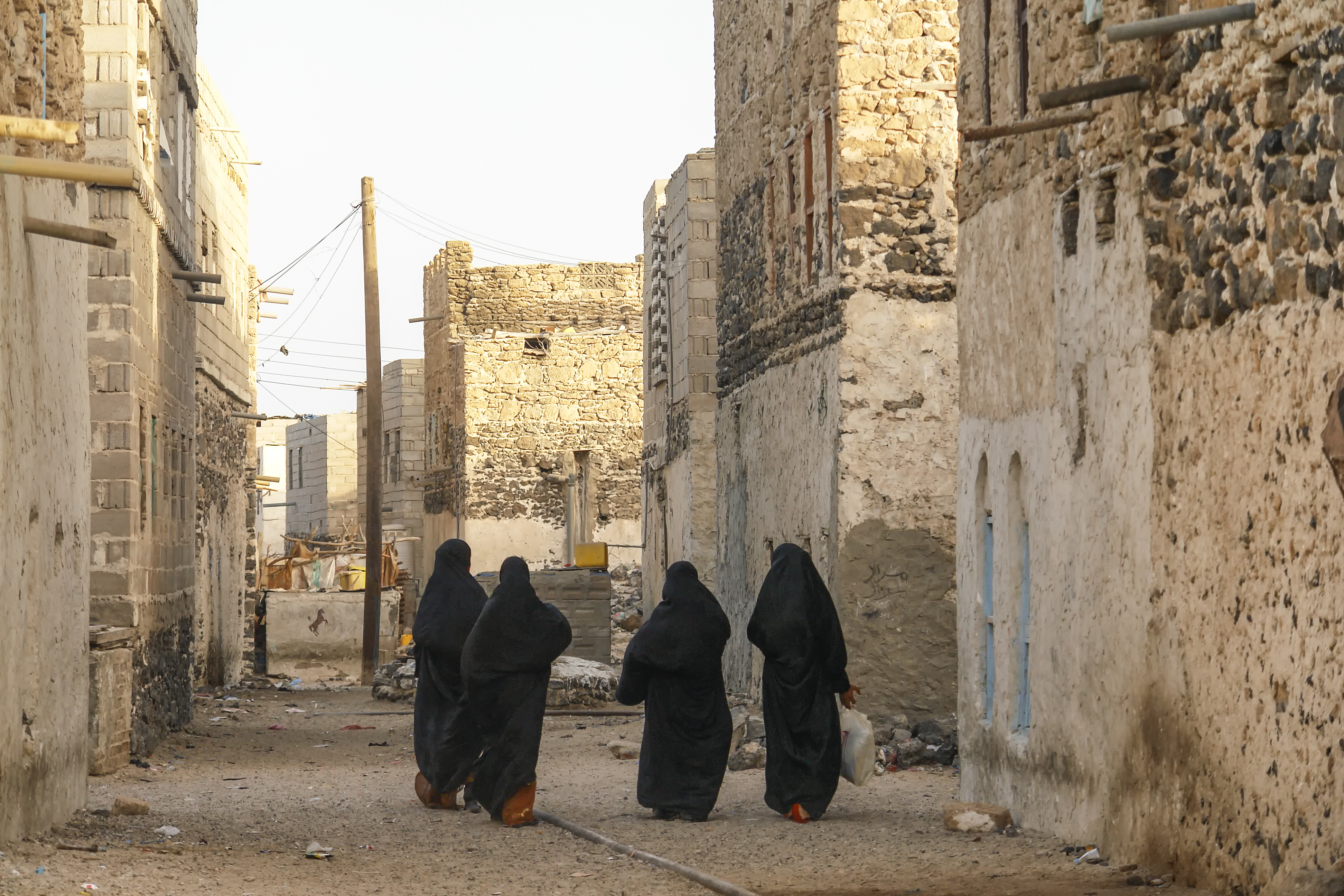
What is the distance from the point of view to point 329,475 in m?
44.2

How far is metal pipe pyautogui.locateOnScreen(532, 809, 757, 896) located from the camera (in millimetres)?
6367

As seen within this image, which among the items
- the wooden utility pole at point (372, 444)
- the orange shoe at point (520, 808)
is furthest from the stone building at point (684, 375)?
the orange shoe at point (520, 808)

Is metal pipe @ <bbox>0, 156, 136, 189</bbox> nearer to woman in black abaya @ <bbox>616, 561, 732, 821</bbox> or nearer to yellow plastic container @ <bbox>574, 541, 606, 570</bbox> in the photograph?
woman in black abaya @ <bbox>616, 561, 732, 821</bbox>

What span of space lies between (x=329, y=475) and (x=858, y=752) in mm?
36503

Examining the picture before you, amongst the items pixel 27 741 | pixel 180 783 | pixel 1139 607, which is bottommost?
pixel 180 783

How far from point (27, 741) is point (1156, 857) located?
4677 millimetres

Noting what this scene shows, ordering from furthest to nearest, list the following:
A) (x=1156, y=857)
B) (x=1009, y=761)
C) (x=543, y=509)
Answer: (x=543, y=509), (x=1009, y=761), (x=1156, y=857)

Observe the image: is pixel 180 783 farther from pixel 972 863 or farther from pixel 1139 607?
pixel 1139 607

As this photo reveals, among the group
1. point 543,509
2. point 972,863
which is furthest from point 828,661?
point 543,509

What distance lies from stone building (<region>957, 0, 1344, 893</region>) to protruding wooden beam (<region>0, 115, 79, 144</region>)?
379 cm

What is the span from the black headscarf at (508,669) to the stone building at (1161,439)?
2.25 m

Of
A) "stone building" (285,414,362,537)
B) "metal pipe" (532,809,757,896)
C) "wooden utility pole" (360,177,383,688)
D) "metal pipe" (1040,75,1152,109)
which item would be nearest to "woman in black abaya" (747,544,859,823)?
"metal pipe" (532,809,757,896)

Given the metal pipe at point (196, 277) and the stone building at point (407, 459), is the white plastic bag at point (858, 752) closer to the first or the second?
the metal pipe at point (196, 277)

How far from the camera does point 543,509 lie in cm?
2983
